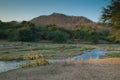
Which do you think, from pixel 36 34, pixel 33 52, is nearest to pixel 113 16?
pixel 33 52

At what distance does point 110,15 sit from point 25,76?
18840mm

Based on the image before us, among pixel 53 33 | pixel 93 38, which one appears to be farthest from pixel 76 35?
pixel 53 33

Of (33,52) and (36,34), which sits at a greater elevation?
(36,34)

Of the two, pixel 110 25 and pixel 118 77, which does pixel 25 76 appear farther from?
pixel 110 25

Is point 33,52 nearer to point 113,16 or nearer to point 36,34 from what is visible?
point 113,16

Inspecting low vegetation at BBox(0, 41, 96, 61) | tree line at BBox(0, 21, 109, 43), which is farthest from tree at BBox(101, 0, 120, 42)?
tree line at BBox(0, 21, 109, 43)

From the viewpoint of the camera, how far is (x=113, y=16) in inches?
1499

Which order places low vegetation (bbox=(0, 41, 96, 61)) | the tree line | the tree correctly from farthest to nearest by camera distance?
the tree line < low vegetation (bbox=(0, 41, 96, 61)) < the tree

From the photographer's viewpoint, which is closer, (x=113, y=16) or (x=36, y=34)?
(x=113, y=16)

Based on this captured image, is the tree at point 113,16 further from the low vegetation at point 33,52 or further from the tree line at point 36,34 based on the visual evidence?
the tree line at point 36,34

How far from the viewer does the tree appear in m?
37.7

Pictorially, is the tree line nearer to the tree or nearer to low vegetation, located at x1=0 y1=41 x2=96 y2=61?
low vegetation, located at x1=0 y1=41 x2=96 y2=61

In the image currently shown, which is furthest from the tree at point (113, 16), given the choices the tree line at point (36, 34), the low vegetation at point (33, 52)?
the tree line at point (36, 34)

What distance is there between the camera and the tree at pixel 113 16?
3769 centimetres
